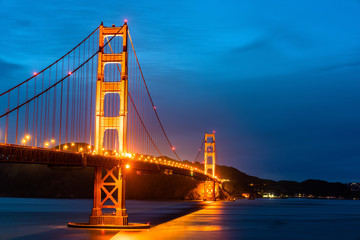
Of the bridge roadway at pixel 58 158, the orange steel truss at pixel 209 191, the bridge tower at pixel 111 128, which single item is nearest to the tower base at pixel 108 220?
the bridge tower at pixel 111 128

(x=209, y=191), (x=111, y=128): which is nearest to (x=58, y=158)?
(x=111, y=128)

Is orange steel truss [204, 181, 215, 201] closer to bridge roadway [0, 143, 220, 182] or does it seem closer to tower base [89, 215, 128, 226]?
bridge roadway [0, 143, 220, 182]

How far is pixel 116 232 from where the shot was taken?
43.3 meters

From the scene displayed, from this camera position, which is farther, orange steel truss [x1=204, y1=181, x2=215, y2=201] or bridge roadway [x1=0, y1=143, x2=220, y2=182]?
orange steel truss [x1=204, y1=181, x2=215, y2=201]

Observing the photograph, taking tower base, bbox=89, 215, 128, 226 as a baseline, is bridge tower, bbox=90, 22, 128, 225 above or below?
above

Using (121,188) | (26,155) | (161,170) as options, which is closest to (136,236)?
(121,188)

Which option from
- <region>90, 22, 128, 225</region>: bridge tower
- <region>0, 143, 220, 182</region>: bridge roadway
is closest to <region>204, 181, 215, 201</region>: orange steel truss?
<region>0, 143, 220, 182</region>: bridge roadway

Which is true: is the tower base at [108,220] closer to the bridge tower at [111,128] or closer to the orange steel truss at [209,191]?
the bridge tower at [111,128]

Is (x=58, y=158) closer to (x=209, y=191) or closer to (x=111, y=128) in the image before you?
(x=111, y=128)

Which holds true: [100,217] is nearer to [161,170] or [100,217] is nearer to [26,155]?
[26,155]

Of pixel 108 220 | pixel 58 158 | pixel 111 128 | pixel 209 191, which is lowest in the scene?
pixel 108 220

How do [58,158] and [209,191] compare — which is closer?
[58,158]

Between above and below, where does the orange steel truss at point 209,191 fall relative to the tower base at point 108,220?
above

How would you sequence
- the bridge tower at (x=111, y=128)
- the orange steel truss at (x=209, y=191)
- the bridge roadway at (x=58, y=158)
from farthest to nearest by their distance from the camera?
the orange steel truss at (x=209, y=191) → the bridge tower at (x=111, y=128) → the bridge roadway at (x=58, y=158)
